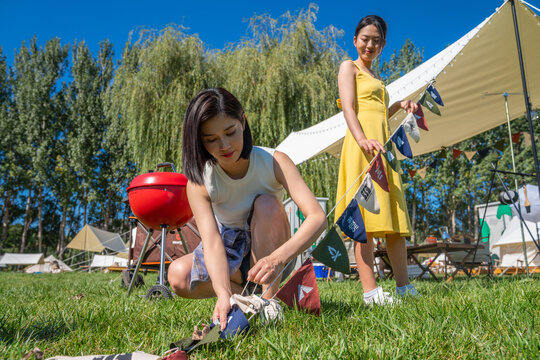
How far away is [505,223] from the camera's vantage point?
1287cm

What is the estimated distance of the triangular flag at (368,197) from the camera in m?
2.27

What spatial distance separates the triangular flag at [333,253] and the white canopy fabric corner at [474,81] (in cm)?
355

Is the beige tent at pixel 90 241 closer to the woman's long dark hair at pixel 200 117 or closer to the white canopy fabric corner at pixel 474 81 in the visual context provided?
the white canopy fabric corner at pixel 474 81

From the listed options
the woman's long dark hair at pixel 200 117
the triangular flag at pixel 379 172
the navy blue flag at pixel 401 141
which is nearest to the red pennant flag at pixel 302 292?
the woman's long dark hair at pixel 200 117

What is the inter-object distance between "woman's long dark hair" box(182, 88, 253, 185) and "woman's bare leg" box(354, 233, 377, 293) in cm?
112

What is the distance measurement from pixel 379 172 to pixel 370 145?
176 mm

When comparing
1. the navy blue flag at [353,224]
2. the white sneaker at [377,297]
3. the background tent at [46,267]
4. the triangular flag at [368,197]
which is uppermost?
the triangular flag at [368,197]

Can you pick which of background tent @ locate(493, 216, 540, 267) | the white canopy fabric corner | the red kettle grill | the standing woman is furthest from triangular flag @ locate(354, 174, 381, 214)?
background tent @ locate(493, 216, 540, 267)

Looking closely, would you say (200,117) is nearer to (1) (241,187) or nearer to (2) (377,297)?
(1) (241,187)

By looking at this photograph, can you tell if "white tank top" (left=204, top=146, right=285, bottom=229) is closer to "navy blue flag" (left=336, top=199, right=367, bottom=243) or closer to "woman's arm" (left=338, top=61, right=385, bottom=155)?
"navy blue flag" (left=336, top=199, right=367, bottom=243)

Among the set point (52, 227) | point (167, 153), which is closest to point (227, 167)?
point (167, 153)

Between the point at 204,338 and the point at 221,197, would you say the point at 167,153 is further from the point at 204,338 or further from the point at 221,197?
the point at 204,338

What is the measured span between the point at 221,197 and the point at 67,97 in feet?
85.6

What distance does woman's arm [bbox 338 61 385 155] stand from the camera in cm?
245
